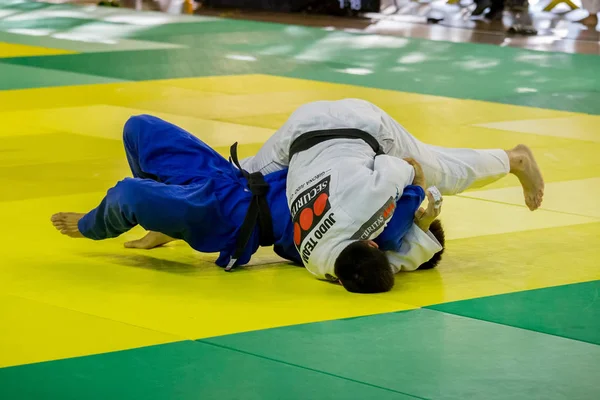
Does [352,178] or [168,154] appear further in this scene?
[168,154]

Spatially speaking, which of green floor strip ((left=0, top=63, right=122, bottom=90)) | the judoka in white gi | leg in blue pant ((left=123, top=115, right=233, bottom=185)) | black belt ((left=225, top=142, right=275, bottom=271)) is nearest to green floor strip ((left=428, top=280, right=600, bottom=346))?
the judoka in white gi

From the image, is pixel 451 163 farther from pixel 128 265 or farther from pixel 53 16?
pixel 53 16

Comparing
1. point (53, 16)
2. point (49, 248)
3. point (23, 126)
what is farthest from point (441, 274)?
point (53, 16)

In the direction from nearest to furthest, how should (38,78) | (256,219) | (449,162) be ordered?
(256,219)
(449,162)
(38,78)

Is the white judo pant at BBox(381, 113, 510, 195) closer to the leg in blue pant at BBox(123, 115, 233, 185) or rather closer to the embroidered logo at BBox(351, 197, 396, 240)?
the embroidered logo at BBox(351, 197, 396, 240)

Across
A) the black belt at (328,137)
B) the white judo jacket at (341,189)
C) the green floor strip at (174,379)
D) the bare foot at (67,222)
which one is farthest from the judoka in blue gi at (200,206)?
the green floor strip at (174,379)

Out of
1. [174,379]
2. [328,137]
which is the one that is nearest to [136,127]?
[328,137]

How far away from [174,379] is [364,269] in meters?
1.22

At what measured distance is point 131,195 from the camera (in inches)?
215

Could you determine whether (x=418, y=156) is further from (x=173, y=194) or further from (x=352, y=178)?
(x=173, y=194)

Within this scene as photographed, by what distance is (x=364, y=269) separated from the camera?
5.16 metres

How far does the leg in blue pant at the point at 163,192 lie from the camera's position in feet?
18.0

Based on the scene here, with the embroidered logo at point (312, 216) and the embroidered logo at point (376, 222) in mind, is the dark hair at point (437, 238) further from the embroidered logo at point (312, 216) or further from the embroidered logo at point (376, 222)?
the embroidered logo at point (312, 216)

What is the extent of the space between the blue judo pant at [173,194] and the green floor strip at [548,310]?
1150mm
